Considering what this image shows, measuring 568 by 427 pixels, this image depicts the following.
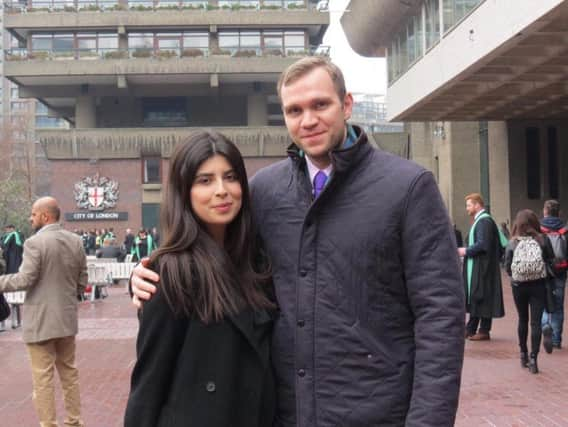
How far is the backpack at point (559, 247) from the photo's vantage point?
1028 centimetres

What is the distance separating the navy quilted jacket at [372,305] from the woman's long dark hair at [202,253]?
0.19 meters

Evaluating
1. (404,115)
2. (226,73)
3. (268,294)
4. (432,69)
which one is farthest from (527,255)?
(226,73)

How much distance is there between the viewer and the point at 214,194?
2.77 m

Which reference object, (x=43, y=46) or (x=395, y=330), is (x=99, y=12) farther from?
(x=395, y=330)

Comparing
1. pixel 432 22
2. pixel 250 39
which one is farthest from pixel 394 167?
pixel 250 39

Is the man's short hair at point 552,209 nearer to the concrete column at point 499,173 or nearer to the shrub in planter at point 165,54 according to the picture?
the concrete column at point 499,173

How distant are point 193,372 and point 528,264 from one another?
23.3 ft

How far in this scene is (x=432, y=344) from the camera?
254 centimetres

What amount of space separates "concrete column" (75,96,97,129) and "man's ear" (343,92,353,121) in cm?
A: 4898

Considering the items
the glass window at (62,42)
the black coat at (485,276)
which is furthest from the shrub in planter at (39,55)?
the black coat at (485,276)

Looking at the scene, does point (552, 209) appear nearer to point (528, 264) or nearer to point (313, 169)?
point (528, 264)

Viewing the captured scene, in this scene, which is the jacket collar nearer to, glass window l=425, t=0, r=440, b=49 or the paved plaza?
the paved plaza

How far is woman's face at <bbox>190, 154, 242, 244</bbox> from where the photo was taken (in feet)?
9.12

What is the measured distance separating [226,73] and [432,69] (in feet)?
77.1
